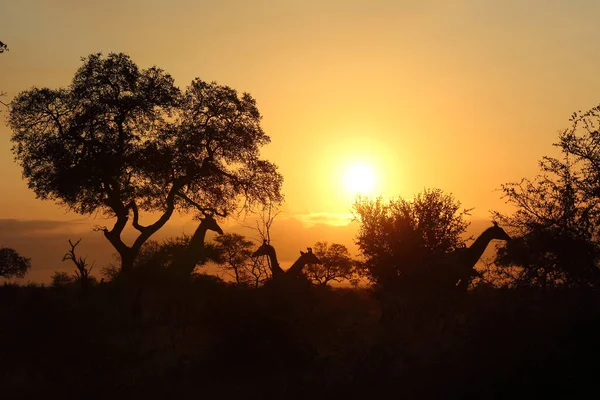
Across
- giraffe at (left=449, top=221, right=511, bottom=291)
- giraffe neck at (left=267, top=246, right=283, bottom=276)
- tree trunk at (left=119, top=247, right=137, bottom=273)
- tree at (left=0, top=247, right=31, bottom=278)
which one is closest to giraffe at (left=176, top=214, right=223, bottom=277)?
tree trunk at (left=119, top=247, right=137, bottom=273)

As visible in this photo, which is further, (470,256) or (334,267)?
(334,267)

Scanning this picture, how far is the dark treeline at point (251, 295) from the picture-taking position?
15.4 meters

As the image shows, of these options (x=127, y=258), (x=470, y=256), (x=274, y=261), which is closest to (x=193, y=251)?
(x=127, y=258)

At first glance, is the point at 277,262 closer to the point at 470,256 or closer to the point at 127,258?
the point at 127,258

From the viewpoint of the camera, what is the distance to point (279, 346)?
74.2ft

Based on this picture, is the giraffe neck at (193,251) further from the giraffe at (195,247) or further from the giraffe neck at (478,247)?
the giraffe neck at (478,247)

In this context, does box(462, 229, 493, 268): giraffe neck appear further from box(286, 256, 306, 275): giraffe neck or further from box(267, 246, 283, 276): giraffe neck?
box(267, 246, 283, 276): giraffe neck

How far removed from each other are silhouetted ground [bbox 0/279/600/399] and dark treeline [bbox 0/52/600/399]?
0.22 feet

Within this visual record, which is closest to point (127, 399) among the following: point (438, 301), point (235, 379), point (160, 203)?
point (235, 379)

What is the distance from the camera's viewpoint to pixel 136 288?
32969 mm

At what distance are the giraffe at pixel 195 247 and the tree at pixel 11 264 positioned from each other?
1246 inches

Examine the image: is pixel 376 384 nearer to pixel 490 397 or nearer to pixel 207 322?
pixel 490 397

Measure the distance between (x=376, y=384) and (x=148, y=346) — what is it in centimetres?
1393

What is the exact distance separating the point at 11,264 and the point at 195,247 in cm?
3230
